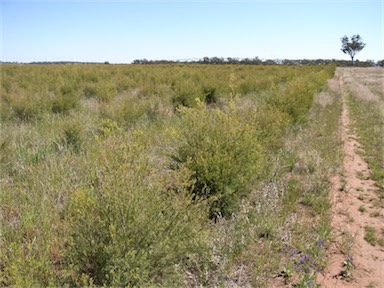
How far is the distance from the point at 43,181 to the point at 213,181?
2130mm

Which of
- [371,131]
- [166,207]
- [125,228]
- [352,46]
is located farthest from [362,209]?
[352,46]

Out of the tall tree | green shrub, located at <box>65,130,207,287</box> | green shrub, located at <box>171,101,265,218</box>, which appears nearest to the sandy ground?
green shrub, located at <box>171,101,265,218</box>

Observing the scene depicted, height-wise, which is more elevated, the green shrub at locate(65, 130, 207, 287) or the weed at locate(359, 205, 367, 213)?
the green shrub at locate(65, 130, 207, 287)

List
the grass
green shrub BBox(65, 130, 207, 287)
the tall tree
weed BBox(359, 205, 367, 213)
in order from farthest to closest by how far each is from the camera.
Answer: the tall tree, the grass, weed BBox(359, 205, 367, 213), green shrub BBox(65, 130, 207, 287)

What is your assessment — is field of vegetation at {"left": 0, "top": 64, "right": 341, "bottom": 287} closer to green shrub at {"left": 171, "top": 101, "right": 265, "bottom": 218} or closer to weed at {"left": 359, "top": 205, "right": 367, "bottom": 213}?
green shrub at {"left": 171, "top": 101, "right": 265, "bottom": 218}

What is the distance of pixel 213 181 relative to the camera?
3.62 m

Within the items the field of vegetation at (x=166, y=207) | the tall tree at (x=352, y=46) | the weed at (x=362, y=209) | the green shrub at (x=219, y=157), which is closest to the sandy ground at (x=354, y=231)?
the weed at (x=362, y=209)

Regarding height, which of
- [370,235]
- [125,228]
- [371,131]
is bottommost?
[370,235]

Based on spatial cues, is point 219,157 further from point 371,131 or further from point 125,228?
point 371,131

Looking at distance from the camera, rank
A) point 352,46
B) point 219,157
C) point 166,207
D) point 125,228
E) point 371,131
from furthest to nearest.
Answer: point 352,46 < point 371,131 < point 219,157 < point 166,207 < point 125,228

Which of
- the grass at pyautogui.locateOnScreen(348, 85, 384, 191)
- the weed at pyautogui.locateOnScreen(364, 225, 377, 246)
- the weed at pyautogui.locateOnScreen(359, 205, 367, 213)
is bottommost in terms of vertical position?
the weed at pyautogui.locateOnScreen(364, 225, 377, 246)

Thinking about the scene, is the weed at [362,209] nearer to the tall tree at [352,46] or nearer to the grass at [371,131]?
Result: the grass at [371,131]

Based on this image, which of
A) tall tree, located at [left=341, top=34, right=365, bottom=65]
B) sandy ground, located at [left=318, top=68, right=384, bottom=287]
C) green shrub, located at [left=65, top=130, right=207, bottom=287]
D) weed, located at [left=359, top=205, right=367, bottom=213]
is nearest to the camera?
green shrub, located at [left=65, top=130, right=207, bottom=287]

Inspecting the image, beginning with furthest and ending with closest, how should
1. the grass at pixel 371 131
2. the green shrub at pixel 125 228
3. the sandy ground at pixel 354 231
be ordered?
the grass at pixel 371 131 < the sandy ground at pixel 354 231 < the green shrub at pixel 125 228
